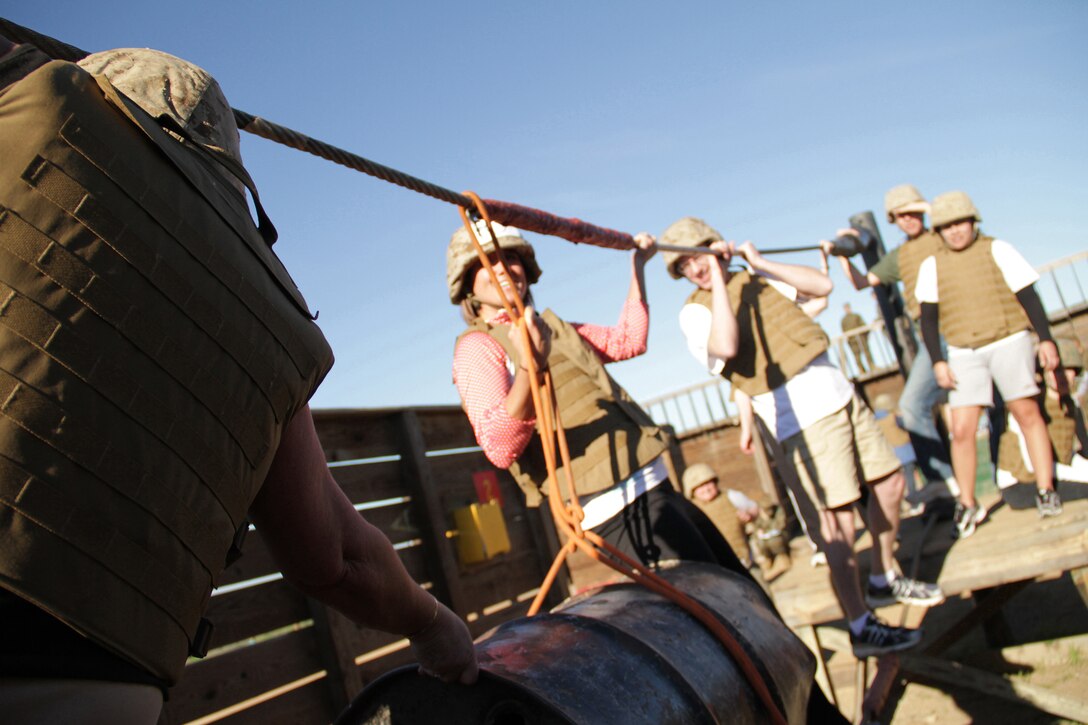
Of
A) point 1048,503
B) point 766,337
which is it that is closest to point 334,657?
point 766,337

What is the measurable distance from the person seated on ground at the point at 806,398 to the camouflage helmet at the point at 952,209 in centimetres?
115

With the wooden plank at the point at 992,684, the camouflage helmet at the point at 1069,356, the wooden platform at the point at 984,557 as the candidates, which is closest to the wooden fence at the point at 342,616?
the wooden platform at the point at 984,557

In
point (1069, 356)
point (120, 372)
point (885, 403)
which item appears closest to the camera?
point (120, 372)

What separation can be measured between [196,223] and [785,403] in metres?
3.66

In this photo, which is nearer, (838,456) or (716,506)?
(838,456)

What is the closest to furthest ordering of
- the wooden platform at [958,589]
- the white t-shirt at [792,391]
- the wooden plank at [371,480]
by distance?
the wooden platform at [958,589]
the white t-shirt at [792,391]
the wooden plank at [371,480]

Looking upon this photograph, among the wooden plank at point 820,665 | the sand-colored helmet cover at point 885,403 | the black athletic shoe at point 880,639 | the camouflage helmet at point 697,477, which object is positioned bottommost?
the wooden plank at point 820,665

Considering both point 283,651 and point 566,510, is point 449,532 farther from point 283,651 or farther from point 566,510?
point 566,510

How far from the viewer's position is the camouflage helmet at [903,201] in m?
5.71

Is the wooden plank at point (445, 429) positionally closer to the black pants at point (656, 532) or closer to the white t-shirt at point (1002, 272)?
the black pants at point (656, 532)

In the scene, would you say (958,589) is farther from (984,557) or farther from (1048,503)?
(1048,503)

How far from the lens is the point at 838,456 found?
4.20 meters

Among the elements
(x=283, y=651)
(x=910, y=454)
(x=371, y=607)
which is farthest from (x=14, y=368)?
(x=910, y=454)

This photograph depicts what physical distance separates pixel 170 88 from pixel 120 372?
1.64ft
